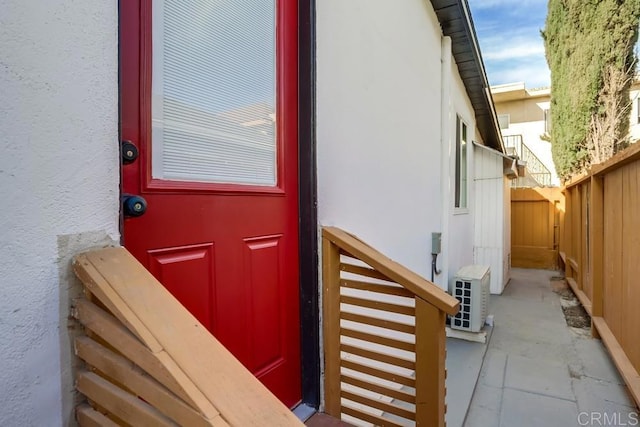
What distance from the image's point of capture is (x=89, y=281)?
820mm

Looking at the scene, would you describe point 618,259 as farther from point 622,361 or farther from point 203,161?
point 203,161

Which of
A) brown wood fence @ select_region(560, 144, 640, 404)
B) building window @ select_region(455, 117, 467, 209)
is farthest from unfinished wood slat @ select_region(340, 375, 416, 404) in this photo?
building window @ select_region(455, 117, 467, 209)

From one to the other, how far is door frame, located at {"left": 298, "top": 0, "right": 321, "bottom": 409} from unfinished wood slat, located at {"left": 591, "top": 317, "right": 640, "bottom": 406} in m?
2.37

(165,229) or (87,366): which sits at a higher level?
(165,229)

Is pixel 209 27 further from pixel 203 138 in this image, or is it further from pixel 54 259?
pixel 54 259

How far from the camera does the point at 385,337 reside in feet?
5.71

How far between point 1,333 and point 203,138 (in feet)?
2.91

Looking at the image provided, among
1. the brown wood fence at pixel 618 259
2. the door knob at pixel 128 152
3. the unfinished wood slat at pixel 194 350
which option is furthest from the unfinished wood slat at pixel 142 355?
the brown wood fence at pixel 618 259

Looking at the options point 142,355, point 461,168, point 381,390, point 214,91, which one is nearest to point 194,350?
point 142,355

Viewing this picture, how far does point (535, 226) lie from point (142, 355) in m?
10.1

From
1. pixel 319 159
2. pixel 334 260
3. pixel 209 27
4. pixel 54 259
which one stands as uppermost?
pixel 209 27

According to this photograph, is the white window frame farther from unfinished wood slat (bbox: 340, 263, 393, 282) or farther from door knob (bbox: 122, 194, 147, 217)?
door knob (bbox: 122, 194, 147, 217)

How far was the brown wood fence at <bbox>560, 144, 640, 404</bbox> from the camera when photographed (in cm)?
264

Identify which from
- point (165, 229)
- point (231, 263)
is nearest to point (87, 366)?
point (165, 229)
